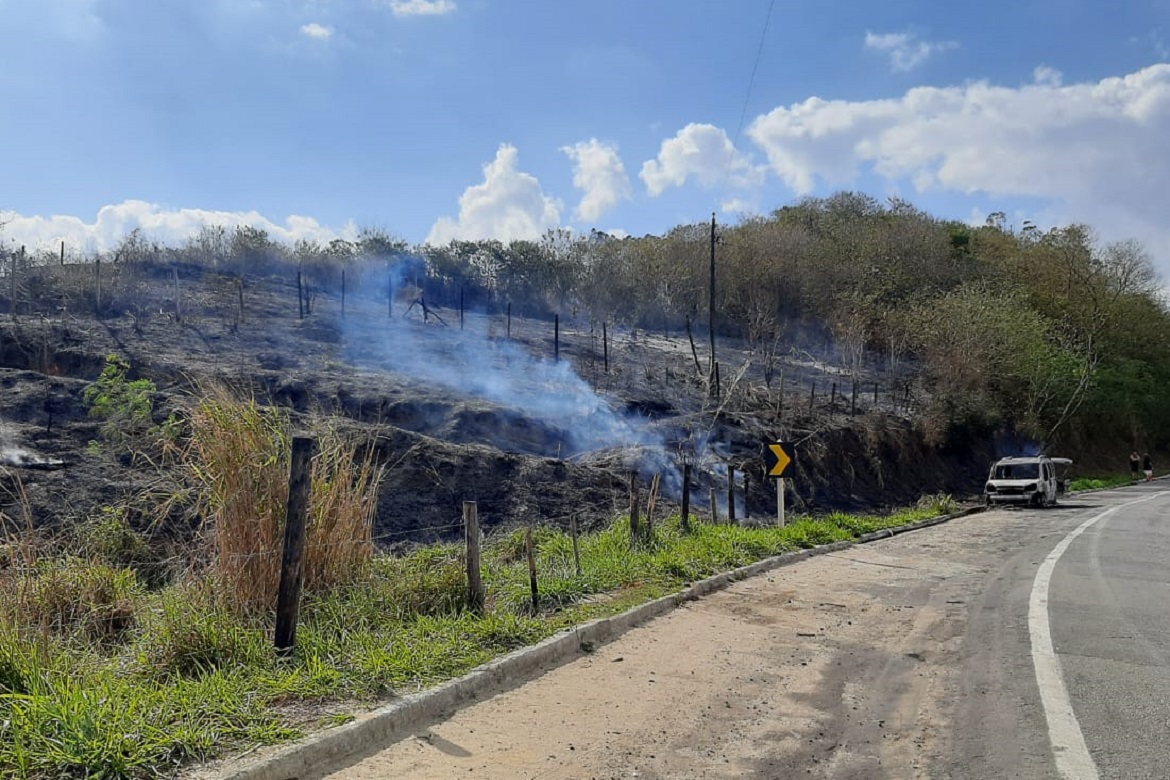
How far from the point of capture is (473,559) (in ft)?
22.7

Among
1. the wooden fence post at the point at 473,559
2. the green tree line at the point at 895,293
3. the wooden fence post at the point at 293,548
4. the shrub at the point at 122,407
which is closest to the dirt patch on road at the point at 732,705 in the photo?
the wooden fence post at the point at 473,559

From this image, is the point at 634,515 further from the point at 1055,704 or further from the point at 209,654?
the point at 209,654

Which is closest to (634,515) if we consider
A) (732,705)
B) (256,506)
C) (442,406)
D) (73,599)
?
(732,705)

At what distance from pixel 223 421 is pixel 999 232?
5238 cm

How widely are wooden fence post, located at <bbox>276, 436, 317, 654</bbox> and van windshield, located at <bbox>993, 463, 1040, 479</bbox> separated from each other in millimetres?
25839

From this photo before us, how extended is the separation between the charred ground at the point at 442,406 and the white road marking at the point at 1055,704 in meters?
6.71

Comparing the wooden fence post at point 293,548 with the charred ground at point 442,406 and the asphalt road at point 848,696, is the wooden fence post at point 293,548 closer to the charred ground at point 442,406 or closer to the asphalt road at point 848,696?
the asphalt road at point 848,696

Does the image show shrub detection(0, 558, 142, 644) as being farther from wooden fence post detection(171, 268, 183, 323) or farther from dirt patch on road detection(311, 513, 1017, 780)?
wooden fence post detection(171, 268, 183, 323)

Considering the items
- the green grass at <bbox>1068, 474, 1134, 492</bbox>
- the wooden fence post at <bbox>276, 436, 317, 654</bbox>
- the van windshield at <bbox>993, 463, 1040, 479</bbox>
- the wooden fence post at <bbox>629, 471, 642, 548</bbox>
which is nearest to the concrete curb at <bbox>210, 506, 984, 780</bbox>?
the wooden fence post at <bbox>276, 436, 317, 654</bbox>

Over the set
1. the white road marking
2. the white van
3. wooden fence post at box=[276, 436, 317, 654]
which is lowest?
the white van

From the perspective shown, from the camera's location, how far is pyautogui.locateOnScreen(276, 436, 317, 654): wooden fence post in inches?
214

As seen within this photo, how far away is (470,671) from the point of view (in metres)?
5.61

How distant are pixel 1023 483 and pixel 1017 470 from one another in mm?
1051

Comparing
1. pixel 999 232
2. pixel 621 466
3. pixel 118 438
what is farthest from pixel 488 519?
pixel 999 232
